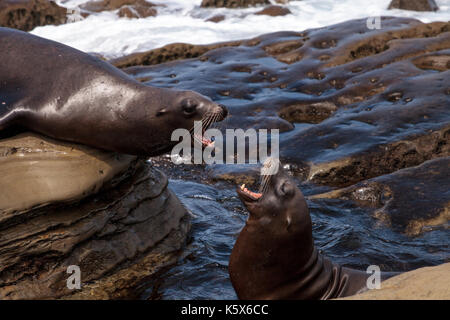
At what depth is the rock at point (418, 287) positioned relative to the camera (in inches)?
163

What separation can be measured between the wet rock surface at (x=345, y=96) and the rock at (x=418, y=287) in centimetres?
239

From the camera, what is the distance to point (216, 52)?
15266mm

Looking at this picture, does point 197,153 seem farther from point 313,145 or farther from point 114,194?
point 114,194

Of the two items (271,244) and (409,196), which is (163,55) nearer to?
(409,196)

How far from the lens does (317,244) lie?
6.72 metres

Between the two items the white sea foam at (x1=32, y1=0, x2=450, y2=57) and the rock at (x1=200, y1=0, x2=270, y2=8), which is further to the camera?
the rock at (x1=200, y1=0, x2=270, y2=8)

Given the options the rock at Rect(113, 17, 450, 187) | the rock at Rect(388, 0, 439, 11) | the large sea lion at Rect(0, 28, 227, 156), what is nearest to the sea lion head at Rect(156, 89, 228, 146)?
the large sea lion at Rect(0, 28, 227, 156)

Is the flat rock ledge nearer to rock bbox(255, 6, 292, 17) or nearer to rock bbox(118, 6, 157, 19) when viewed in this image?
rock bbox(255, 6, 292, 17)

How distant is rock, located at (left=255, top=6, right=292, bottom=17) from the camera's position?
22.3m

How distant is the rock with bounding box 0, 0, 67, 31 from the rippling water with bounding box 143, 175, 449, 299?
17729 mm

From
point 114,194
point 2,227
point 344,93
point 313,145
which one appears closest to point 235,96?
point 344,93

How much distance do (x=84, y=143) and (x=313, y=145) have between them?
477cm

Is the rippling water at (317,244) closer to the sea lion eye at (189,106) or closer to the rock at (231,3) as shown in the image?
the sea lion eye at (189,106)

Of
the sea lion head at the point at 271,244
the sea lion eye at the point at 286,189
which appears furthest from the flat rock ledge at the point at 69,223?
the sea lion eye at the point at 286,189
